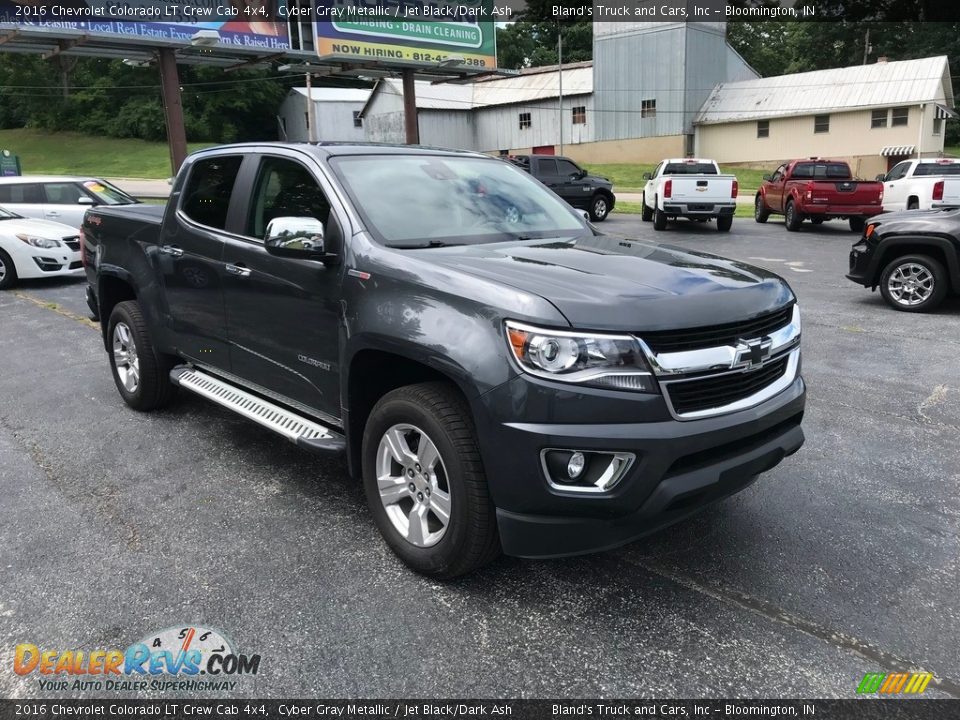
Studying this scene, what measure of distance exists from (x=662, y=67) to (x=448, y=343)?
4504 cm

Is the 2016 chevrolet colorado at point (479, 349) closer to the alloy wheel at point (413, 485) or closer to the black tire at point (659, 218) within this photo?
the alloy wheel at point (413, 485)

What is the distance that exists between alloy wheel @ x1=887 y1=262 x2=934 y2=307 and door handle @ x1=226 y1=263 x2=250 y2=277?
7.59 m

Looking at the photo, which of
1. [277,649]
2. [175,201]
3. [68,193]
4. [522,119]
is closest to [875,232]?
[175,201]

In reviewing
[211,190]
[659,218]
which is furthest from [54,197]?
[659,218]

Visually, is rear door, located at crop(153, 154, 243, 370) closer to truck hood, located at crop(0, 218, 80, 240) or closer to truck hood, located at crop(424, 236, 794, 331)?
truck hood, located at crop(424, 236, 794, 331)

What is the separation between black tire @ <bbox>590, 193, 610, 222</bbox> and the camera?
846 inches

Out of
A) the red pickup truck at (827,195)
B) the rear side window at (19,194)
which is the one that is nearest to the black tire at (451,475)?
the rear side window at (19,194)

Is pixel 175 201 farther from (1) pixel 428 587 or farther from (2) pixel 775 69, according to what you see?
(2) pixel 775 69

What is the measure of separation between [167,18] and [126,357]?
18521 mm

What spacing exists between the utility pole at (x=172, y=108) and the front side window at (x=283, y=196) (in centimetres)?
1795

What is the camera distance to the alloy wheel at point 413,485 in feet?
9.77

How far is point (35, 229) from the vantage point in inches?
459

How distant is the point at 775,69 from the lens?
71.1 meters

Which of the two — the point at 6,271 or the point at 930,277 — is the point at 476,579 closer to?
the point at 930,277
